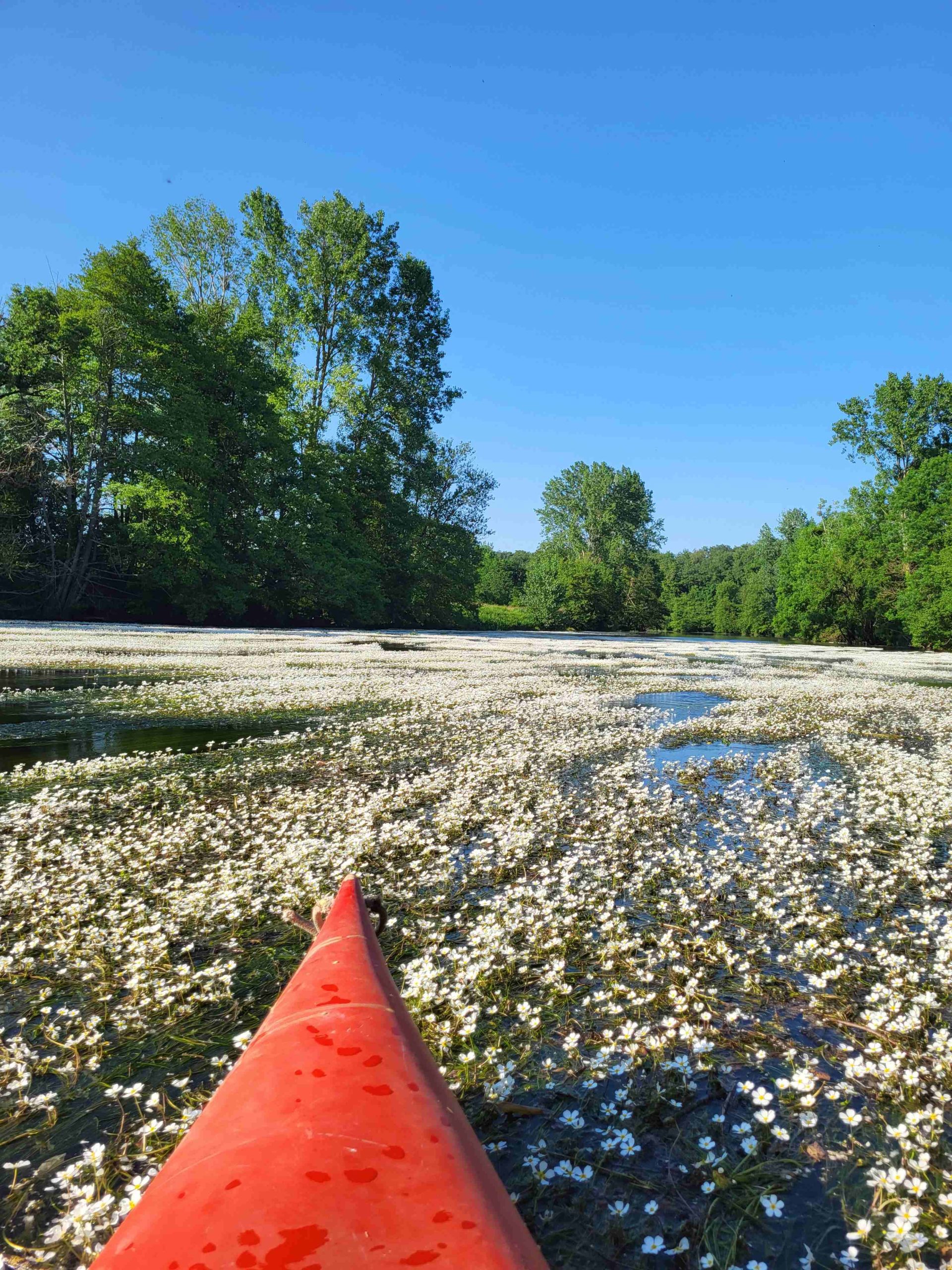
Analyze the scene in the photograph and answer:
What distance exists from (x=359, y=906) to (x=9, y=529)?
41820mm

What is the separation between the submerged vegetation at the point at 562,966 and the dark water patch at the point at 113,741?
39cm

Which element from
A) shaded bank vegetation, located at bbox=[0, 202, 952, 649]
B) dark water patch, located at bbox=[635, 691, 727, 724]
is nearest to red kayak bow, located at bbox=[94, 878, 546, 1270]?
dark water patch, located at bbox=[635, 691, 727, 724]

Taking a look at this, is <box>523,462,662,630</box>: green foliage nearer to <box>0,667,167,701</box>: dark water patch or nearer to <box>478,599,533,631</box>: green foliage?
<box>478,599,533,631</box>: green foliage

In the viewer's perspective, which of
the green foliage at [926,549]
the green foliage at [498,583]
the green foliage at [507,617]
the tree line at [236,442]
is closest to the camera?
the tree line at [236,442]

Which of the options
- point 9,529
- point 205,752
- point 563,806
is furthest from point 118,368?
point 563,806

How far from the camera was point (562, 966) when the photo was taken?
3721mm

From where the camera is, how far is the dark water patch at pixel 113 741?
328 inches

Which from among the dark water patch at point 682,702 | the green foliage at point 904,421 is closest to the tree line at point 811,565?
the green foliage at point 904,421

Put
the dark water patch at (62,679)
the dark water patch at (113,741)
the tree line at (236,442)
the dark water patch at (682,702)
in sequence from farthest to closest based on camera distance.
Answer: the tree line at (236,442)
the dark water patch at (62,679)
the dark water patch at (682,702)
the dark water patch at (113,741)

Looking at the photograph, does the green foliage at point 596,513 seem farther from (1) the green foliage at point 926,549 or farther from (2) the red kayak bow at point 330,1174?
(2) the red kayak bow at point 330,1174

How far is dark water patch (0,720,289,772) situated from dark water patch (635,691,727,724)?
7797mm

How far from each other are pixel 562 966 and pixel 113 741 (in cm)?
785

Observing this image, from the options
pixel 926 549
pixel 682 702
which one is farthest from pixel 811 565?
pixel 682 702

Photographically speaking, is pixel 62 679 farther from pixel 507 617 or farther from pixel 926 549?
pixel 507 617
